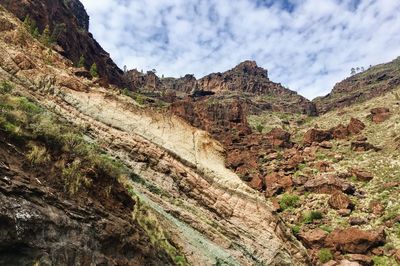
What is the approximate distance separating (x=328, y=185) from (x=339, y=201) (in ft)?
16.1

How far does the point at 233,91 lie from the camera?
644 feet

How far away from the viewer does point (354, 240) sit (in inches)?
1578

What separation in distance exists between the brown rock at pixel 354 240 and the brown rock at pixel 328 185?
10.6 m

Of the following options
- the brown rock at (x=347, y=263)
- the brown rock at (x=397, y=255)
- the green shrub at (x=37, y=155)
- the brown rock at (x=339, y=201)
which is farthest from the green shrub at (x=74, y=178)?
the brown rock at (x=339, y=201)

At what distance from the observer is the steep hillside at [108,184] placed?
914cm

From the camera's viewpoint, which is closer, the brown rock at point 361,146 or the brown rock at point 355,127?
the brown rock at point 361,146

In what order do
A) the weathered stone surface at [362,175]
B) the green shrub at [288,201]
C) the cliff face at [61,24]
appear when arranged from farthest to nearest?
the cliff face at [61,24] < the weathered stone surface at [362,175] < the green shrub at [288,201]

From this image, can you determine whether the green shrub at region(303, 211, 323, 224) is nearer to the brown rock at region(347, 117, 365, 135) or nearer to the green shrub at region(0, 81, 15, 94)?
the brown rock at region(347, 117, 365, 135)

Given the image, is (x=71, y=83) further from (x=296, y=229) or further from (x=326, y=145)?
(x=326, y=145)

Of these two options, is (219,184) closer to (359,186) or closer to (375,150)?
(359,186)

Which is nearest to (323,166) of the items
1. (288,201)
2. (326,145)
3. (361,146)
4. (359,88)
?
(361,146)

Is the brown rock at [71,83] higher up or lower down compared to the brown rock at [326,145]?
lower down

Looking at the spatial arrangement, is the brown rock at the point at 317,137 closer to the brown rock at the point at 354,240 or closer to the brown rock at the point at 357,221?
the brown rock at the point at 357,221

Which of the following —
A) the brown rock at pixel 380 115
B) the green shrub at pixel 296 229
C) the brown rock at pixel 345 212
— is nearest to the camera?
the green shrub at pixel 296 229
